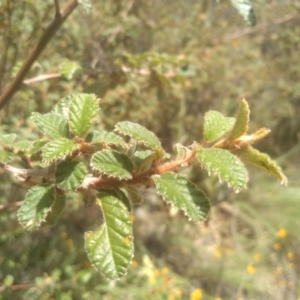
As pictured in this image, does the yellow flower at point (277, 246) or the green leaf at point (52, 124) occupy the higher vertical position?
the green leaf at point (52, 124)

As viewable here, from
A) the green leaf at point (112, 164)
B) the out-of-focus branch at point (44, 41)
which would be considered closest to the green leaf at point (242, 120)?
the green leaf at point (112, 164)

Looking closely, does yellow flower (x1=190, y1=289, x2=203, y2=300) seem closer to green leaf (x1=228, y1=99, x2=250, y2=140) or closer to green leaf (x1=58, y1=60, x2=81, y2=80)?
green leaf (x1=58, y1=60, x2=81, y2=80)

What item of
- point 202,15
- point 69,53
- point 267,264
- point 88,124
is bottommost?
point 267,264

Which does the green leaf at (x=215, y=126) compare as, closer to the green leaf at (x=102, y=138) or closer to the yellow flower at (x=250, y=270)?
the green leaf at (x=102, y=138)

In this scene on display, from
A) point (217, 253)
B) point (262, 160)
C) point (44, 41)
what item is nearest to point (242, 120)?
point (262, 160)

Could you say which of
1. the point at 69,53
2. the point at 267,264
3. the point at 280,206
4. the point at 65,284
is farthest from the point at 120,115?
the point at 280,206

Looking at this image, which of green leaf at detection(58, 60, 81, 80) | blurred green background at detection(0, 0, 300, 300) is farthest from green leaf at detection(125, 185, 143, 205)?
green leaf at detection(58, 60, 81, 80)

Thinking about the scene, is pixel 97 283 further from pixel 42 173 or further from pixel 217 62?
pixel 217 62
